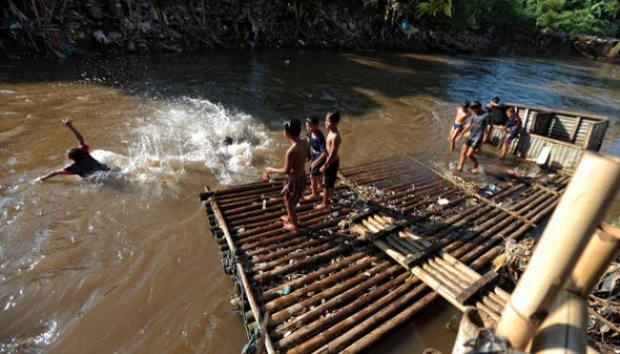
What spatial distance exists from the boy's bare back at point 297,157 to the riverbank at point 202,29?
14951 mm

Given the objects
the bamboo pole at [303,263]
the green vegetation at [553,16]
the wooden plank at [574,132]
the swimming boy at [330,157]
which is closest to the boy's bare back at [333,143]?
the swimming boy at [330,157]

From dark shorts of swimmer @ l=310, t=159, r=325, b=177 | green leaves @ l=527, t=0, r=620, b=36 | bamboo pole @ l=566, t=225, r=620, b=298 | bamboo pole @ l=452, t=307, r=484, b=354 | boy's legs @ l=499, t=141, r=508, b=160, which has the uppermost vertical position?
green leaves @ l=527, t=0, r=620, b=36

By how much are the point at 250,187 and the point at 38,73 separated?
1142 cm

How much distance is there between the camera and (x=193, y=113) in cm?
1041

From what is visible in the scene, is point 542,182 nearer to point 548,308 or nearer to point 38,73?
point 548,308

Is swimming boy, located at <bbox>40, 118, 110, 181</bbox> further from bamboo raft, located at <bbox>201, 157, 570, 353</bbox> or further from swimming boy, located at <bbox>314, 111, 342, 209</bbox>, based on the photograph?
swimming boy, located at <bbox>314, 111, 342, 209</bbox>

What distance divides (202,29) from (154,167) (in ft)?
47.2

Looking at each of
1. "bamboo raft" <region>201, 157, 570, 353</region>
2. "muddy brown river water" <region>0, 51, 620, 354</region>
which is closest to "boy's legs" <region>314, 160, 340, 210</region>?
"bamboo raft" <region>201, 157, 570, 353</region>

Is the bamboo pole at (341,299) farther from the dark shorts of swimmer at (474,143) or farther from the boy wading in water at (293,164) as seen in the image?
the dark shorts of swimmer at (474,143)

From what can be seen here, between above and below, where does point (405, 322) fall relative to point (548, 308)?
below

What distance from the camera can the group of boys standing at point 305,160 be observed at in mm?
4598

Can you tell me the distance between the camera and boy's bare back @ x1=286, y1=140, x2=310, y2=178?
15.0 feet

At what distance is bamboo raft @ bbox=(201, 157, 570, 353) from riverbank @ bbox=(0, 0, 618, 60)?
45.9 ft

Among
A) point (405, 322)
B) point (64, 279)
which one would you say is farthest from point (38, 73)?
point (405, 322)
